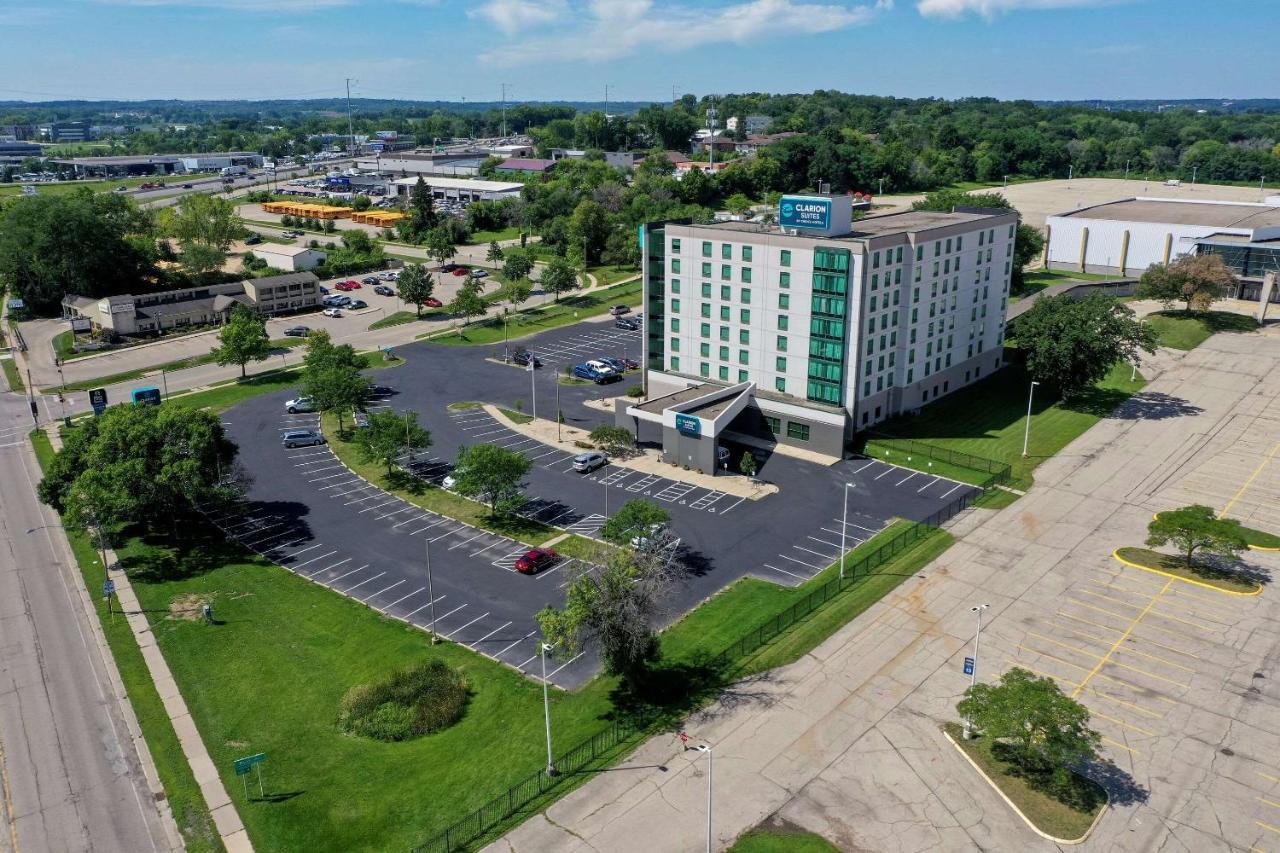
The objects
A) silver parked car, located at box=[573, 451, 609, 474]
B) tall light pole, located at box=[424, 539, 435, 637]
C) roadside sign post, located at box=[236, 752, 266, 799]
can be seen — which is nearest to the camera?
roadside sign post, located at box=[236, 752, 266, 799]

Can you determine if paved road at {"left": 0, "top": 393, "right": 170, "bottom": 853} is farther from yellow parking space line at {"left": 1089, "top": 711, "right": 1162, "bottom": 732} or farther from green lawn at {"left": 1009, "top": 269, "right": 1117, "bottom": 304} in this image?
green lawn at {"left": 1009, "top": 269, "right": 1117, "bottom": 304}

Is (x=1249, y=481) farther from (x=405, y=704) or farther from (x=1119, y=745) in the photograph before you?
(x=405, y=704)

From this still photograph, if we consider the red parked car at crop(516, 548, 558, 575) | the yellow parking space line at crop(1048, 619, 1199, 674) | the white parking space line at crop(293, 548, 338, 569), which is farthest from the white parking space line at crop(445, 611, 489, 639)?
the yellow parking space line at crop(1048, 619, 1199, 674)

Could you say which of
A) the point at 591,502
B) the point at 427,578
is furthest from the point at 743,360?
the point at 427,578

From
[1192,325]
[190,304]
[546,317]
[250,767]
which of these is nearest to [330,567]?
[250,767]

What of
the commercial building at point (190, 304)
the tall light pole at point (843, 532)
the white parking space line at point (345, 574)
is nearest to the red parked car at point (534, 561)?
the white parking space line at point (345, 574)

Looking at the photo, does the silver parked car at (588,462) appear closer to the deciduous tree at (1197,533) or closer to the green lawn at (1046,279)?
the deciduous tree at (1197,533)

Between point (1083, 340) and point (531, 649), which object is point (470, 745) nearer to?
point (531, 649)
